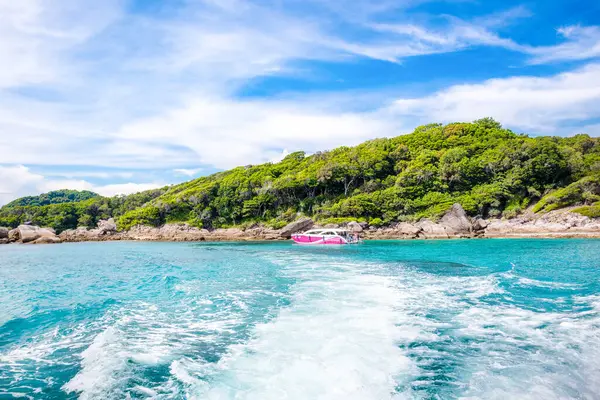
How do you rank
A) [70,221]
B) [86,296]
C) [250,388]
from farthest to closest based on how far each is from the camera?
[70,221] → [86,296] → [250,388]

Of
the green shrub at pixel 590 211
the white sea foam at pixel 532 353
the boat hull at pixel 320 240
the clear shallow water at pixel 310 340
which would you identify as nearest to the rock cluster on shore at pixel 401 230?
the green shrub at pixel 590 211

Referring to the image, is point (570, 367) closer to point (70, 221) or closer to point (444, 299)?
point (444, 299)

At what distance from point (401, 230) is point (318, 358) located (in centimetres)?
5009

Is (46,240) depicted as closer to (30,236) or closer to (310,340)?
(30,236)

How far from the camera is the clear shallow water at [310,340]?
5453mm

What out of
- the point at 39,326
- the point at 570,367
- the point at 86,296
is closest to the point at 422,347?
the point at 570,367

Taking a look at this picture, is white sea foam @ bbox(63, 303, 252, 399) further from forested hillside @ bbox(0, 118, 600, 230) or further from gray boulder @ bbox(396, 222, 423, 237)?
forested hillside @ bbox(0, 118, 600, 230)

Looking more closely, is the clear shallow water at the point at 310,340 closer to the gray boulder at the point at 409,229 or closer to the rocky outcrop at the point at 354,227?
the gray boulder at the point at 409,229

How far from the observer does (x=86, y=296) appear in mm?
13227

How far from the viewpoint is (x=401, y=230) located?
53812mm

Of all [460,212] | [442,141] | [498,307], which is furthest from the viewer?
[442,141]

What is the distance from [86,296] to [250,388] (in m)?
11.0

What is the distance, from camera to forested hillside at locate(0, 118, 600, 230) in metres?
52.7

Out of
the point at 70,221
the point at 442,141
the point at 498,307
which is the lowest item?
the point at 498,307
